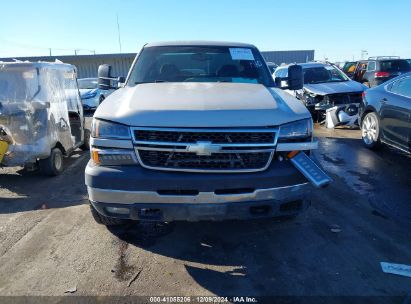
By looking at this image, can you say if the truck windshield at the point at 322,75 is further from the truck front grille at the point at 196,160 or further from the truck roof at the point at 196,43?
the truck front grille at the point at 196,160

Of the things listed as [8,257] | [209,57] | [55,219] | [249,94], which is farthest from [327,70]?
[8,257]

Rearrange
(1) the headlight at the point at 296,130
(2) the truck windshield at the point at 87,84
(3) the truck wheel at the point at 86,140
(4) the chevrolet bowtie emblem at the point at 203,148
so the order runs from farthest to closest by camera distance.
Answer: (2) the truck windshield at the point at 87,84 → (3) the truck wheel at the point at 86,140 → (1) the headlight at the point at 296,130 → (4) the chevrolet bowtie emblem at the point at 203,148

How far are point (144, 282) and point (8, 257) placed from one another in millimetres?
1500

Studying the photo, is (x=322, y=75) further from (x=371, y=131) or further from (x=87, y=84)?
(x=87, y=84)

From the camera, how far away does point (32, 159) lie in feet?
19.1

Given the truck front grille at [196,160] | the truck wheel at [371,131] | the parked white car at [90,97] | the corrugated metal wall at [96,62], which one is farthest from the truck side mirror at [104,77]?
the corrugated metal wall at [96,62]

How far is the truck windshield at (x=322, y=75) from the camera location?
11562mm

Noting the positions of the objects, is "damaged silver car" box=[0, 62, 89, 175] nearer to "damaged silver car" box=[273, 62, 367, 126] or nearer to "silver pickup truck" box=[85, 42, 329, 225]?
"silver pickup truck" box=[85, 42, 329, 225]

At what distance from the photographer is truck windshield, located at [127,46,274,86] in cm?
467

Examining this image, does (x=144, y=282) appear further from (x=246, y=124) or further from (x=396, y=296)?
(x=396, y=296)

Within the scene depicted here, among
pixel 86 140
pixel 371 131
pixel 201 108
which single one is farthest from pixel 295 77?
pixel 86 140

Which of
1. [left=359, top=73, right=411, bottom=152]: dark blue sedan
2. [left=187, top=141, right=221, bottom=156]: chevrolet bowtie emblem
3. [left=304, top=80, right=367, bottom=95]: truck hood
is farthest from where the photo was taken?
[left=304, top=80, right=367, bottom=95]: truck hood

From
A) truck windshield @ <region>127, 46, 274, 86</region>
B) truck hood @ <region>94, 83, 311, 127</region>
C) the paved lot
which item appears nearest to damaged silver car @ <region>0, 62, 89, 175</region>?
the paved lot

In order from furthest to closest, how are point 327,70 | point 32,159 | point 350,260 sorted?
1. point 327,70
2. point 32,159
3. point 350,260
